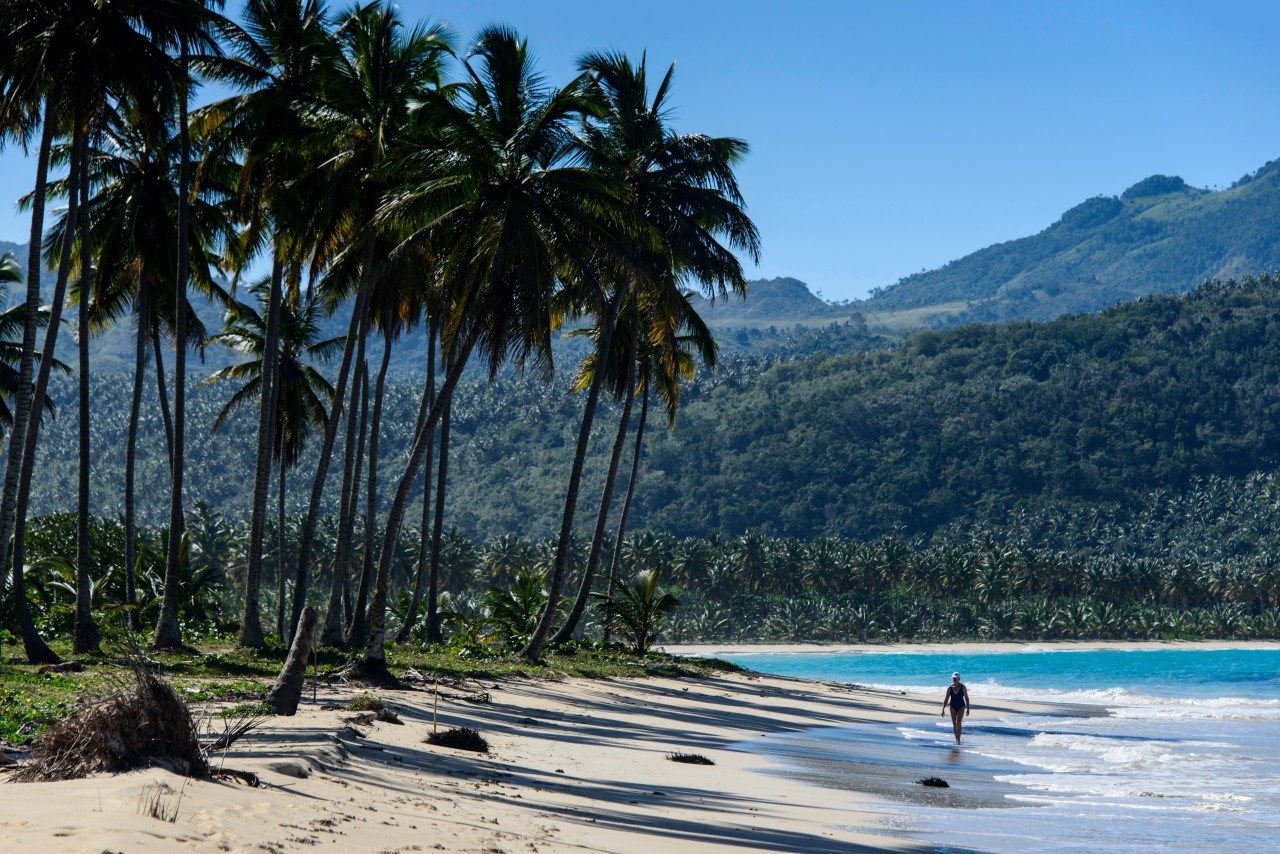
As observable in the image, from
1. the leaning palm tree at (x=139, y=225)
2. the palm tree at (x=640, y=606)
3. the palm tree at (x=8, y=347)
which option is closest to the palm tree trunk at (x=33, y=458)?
the leaning palm tree at (x=139, y=225)

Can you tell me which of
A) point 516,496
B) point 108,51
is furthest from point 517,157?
point 516,496

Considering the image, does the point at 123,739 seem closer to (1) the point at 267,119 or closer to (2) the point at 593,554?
(1) the point at 267,119

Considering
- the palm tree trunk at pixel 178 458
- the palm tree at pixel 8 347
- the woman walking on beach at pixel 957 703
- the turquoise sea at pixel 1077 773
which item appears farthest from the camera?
the palm tree at pixel 8 347

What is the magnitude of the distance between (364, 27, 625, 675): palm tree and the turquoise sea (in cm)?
835

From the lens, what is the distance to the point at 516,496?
634 feet

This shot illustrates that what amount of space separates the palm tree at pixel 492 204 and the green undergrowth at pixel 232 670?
248 centimetres

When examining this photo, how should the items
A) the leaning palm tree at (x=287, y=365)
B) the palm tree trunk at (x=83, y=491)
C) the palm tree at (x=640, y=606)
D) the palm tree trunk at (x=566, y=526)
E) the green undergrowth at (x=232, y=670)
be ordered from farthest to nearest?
1. the palm tree at (x=640, y=606)
2. the leaning palm tree at (x=287, y=365)
3. the palm tree trunk at (x=566, y=526)
4. the palm tree trunk at (x=83, y=491)
5. the green undergrowth at (x=232, y=670)

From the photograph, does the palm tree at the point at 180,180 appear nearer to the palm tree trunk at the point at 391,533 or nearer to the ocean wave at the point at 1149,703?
the palm tree trunk at the point at 391,533

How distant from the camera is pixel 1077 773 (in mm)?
18688

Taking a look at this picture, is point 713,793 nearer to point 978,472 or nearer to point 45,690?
point 45,690

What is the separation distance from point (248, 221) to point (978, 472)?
173658 millimetres

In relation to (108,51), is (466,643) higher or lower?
lower

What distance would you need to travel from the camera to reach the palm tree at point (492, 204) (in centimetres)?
1909

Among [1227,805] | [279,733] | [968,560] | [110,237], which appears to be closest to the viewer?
[279,733]
